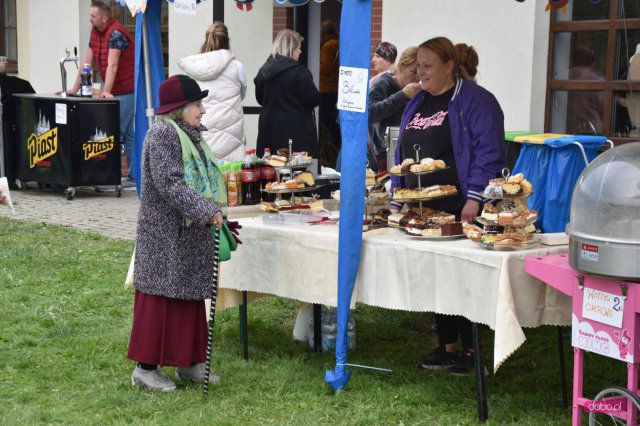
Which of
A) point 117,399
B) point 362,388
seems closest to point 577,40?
point 362,388

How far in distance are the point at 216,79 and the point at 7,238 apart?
2.43 meters

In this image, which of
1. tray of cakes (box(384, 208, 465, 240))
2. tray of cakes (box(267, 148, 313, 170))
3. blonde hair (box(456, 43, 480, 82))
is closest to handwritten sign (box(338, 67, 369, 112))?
tray of cakes (box(384, 208, 465, 240))

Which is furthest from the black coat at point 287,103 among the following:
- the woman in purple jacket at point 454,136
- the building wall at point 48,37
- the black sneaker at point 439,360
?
the building wall at point 48,37

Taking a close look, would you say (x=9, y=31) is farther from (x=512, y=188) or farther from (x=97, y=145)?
A: (x=512, y=188)

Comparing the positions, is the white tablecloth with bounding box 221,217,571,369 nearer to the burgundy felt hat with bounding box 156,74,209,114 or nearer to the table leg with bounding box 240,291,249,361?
the table leg with bounding box 240,291,249,361

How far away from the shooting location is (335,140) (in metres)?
11.9

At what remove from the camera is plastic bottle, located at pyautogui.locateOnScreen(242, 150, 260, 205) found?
231 inches

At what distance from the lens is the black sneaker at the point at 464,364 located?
5.40 m

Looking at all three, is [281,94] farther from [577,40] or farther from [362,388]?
[362,388]

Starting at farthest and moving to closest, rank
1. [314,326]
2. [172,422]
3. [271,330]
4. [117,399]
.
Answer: [271,330] → [314,326] → [117,399] → [172,422]

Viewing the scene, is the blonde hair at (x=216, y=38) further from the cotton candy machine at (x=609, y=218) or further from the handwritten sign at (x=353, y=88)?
the cotton candy machine at (x=609, y=218)

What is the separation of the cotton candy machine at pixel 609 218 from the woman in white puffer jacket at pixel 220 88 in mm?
5515

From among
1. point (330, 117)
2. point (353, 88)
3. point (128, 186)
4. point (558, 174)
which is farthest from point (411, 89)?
point (128, 186)

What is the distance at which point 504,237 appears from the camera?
14.6ft
